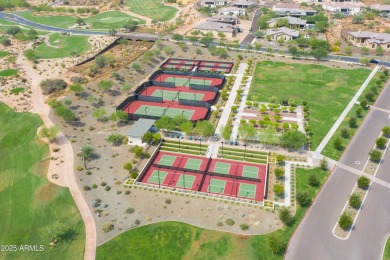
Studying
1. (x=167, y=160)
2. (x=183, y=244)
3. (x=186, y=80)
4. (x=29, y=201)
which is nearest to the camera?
(x=183, y=244)

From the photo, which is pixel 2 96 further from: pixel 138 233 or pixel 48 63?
pixel 138 233

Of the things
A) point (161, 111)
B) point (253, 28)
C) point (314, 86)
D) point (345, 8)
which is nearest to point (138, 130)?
point (161, 111)

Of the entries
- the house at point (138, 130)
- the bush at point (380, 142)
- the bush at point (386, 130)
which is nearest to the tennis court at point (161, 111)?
the house at point (138, 130)

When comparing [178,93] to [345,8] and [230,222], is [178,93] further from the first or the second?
[345,8]

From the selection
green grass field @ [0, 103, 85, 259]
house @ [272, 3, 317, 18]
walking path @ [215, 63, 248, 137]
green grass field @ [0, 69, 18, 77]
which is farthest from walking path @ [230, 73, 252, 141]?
house @ [272, 3, 317, 18]

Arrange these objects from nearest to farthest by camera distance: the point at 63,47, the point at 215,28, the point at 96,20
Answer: the point at 63,47
the point at 215,28
the point at 96,20

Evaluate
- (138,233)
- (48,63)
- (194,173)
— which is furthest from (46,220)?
(48,63)
